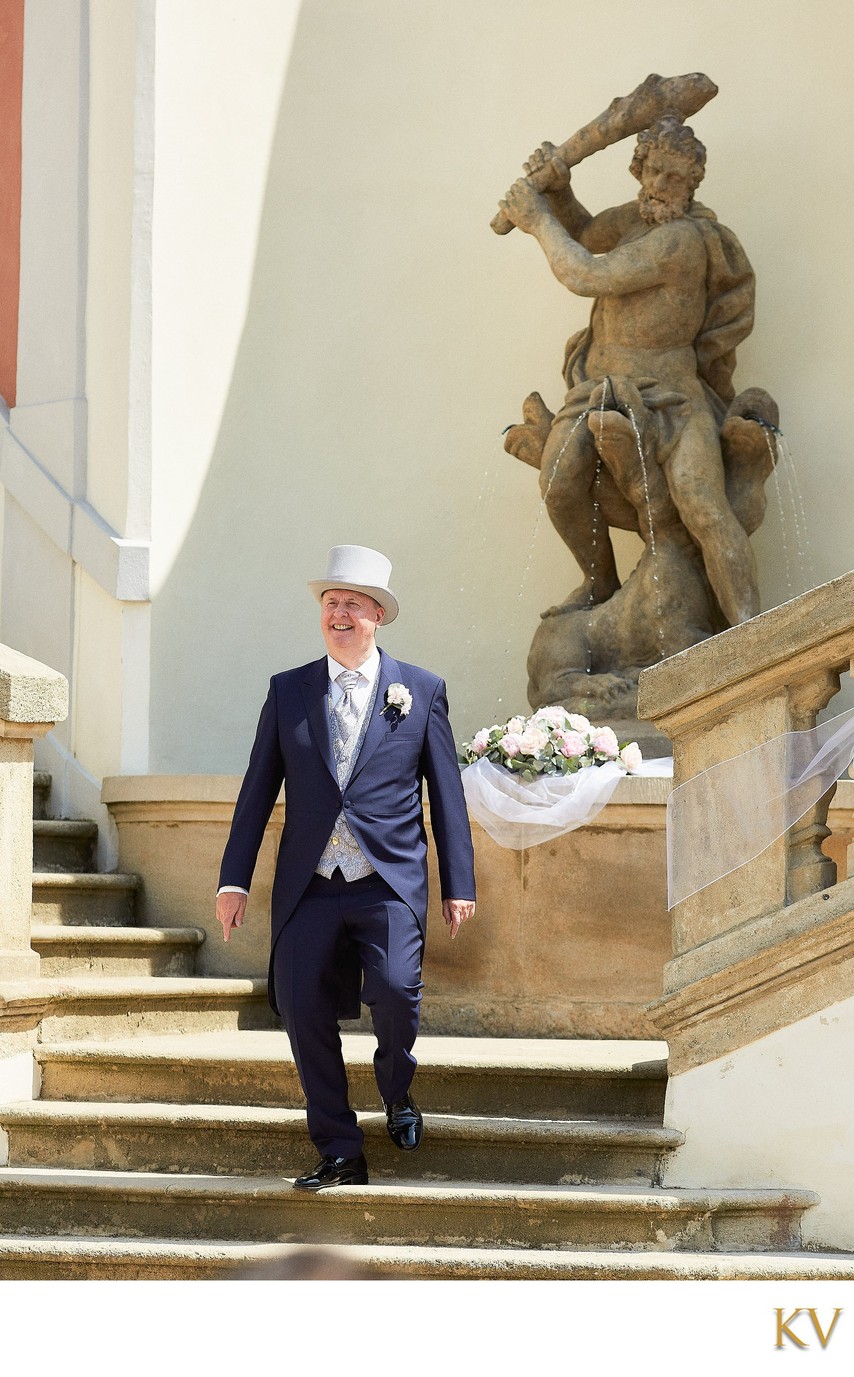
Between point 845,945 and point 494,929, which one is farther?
point 494,929

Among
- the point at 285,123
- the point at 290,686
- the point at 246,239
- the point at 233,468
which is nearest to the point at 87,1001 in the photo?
the point at 290,686

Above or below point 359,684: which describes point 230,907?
below

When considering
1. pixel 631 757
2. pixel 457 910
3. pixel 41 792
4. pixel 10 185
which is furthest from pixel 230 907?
pixel 10 185

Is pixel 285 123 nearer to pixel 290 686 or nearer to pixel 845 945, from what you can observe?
pixel 290 686

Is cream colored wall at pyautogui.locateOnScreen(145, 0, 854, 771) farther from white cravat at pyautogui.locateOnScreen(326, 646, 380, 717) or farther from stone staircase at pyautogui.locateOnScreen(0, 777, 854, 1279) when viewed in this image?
white cravat at pyautogui.locateOnScreen(326, 646, 380, 717)

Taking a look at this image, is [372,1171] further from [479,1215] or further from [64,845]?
[64,845]

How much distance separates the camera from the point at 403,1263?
3.82 metres

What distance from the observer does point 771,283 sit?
7.24m

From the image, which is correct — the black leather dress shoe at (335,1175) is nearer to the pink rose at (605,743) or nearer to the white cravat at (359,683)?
the white cravat at (359,683)

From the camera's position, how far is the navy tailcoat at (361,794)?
4.21 m

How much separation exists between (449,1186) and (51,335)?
3.97 meters

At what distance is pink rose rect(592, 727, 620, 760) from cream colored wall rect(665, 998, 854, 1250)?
156cm

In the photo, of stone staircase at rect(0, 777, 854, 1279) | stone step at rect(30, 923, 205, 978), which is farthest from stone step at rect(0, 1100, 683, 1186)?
stone step at rect(30, 923, 205, 978)

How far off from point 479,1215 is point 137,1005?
1510mm
